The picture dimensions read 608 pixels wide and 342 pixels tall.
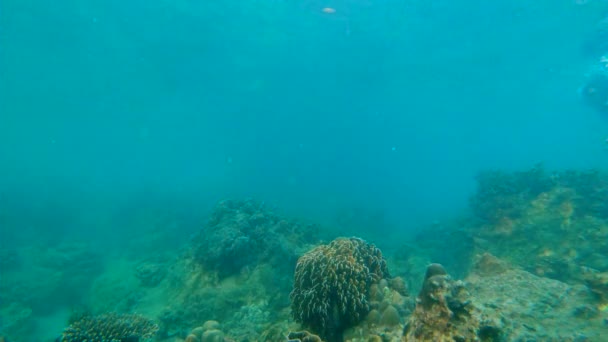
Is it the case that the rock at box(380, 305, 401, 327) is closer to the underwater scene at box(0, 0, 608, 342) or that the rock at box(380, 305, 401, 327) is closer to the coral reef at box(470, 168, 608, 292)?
the underwater scene at box(0, 0, 608, 342)

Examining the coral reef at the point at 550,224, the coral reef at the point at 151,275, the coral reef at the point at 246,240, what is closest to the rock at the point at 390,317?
the coral reef at the point at 246,240

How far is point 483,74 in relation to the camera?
46656mm

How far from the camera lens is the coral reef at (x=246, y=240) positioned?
10961mm

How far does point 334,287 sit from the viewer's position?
5848mm

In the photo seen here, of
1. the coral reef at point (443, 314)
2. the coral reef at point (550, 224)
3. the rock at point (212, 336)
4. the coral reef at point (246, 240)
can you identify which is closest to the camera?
the coral reef at point (443, 314)

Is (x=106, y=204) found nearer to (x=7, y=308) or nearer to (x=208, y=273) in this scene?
(x=7, y=308)

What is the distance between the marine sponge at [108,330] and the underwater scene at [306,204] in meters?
0.03

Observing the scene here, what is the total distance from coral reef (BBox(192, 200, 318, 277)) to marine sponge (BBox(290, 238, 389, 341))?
488 centimetres

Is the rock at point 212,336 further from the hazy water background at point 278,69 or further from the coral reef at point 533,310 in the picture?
the hazy water background at point 278,69

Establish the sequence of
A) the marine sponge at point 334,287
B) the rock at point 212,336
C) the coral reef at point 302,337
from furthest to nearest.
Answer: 1. the rock at point 212,336
2. the marine sponge at point 334,287
3. the coral reef at point 302,337

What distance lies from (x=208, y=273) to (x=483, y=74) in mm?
48920

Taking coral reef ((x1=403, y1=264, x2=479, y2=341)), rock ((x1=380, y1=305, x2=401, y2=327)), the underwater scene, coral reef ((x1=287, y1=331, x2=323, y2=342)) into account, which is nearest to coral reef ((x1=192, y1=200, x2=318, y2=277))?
the underwater scene

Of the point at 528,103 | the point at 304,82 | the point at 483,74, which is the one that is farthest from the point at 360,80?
the point at 528,103

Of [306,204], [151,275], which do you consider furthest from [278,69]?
[151,275]
